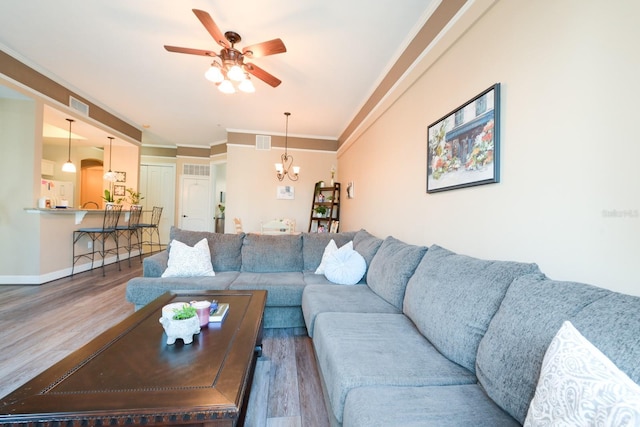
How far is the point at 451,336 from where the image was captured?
1221mm

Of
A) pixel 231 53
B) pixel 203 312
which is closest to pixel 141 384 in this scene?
pixel 203 312

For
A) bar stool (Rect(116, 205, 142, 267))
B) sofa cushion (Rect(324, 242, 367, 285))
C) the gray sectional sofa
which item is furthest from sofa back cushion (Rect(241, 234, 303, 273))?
bar stool (Rect(116, 205, 142, 267))

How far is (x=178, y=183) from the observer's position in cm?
712

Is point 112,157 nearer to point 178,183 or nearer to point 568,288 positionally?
point 178,183

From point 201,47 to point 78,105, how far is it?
2736 mm

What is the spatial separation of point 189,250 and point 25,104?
3.28m

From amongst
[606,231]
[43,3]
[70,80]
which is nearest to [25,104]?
[70,80]

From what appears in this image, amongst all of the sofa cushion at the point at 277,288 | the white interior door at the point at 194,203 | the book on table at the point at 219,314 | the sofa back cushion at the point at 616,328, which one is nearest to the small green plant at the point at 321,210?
the sofa cushion at the point at 277,288

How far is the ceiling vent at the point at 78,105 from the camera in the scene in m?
3.99

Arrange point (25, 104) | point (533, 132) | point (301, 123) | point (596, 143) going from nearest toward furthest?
point (596, 143) → point (533, 132) → point (25, 104) → point (301, 123)

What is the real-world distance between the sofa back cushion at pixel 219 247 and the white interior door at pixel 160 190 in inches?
193

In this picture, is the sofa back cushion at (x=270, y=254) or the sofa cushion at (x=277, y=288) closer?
the sofa cushion at (x=277, y=288)

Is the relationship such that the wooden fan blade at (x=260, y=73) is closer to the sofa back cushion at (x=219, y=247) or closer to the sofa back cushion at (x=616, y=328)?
the sofa back cushion at (x=219, y=247)

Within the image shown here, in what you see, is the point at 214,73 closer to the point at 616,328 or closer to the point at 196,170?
the point at 616,328
